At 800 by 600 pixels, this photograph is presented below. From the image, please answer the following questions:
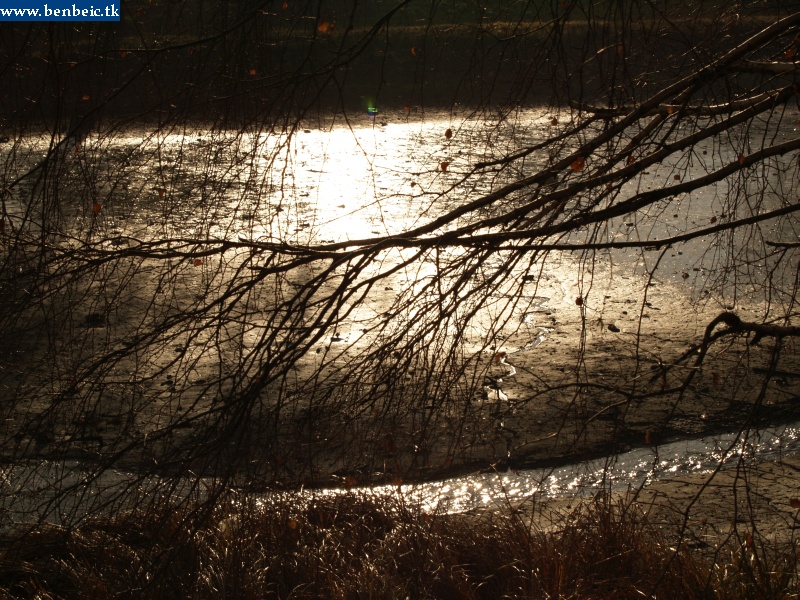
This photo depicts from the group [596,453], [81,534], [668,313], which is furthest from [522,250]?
[668,313]

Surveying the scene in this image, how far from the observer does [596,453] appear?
4664mm

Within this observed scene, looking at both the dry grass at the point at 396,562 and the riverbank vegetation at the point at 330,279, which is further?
the dry grass at the point at 396,562

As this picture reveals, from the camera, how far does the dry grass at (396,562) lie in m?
3.11

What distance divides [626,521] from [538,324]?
305cm

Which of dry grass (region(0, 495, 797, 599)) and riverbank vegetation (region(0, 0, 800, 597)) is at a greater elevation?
riverbank vegetation (region(0, 0, 800, 597))

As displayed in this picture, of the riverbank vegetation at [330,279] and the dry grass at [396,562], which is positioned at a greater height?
the riverbank vegetation at [330,279]

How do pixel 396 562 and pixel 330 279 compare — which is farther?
pixel 330 279

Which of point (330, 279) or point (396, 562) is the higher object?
point (330, 279)

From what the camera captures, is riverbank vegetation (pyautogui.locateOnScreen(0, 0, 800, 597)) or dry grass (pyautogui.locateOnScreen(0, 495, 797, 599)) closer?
riverbank vegetation (pyautogui.locateOnScreen(0, 0, 800, 597))

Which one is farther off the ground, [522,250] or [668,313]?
[668,313]

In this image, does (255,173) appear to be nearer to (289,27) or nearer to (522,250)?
(289,27)

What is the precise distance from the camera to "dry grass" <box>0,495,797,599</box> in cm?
311

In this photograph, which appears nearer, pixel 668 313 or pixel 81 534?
pixel 81 534

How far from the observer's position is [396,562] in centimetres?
333
